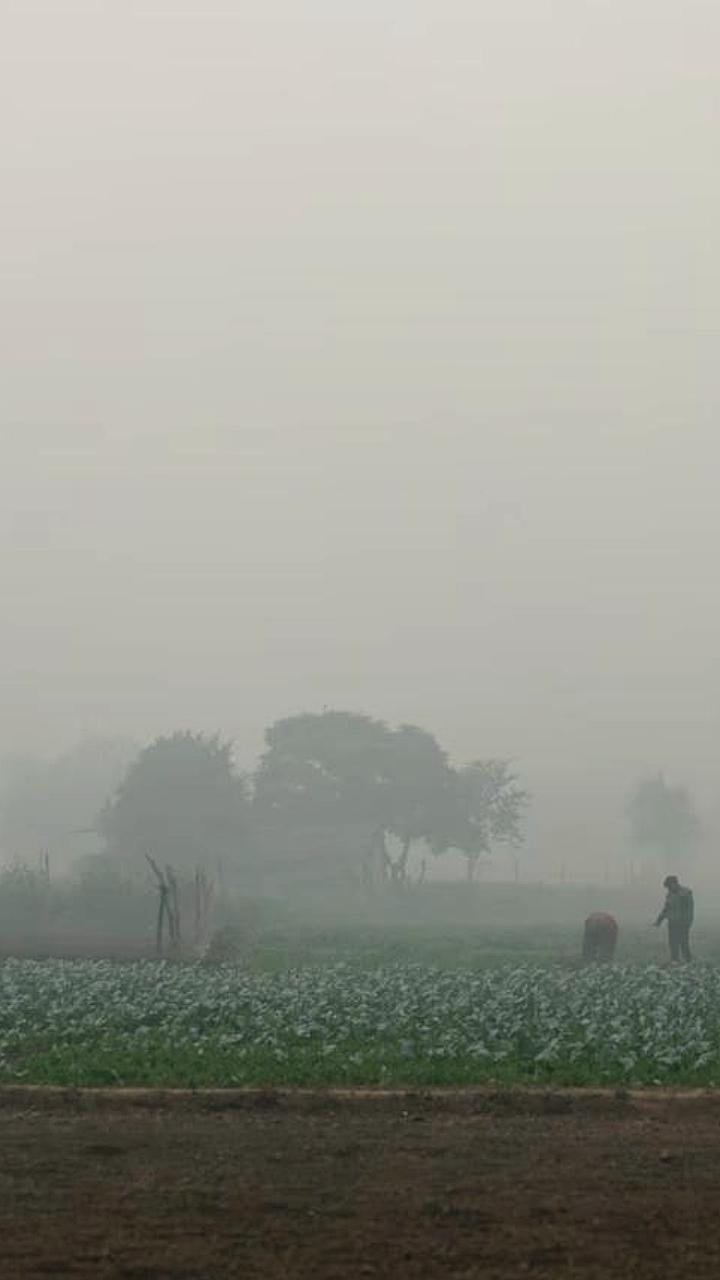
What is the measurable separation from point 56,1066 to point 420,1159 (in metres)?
7.23

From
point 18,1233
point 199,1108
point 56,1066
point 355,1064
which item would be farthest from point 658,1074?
point 18,1233

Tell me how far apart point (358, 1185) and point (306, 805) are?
8495cm

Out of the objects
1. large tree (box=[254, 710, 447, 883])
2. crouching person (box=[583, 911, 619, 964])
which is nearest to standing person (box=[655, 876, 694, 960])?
crouching person (box=[583, 911, 619, 964])

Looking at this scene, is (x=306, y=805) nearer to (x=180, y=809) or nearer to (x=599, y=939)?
(x=180, y=809)

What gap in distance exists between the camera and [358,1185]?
530 inches

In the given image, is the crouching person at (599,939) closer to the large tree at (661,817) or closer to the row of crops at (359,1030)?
the row of crops at (359,1030)

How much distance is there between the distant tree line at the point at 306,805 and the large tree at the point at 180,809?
52 mm

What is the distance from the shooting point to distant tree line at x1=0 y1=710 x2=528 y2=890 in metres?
87.0

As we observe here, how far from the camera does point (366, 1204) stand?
41.7 ft

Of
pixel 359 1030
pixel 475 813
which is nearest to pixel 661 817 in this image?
pixel 475 813

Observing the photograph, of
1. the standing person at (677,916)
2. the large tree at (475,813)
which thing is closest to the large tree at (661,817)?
the large tree at (475,813)

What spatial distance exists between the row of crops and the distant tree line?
182ft

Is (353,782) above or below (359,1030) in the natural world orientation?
above

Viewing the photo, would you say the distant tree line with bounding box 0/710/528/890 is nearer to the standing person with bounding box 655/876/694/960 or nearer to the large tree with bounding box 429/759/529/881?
the large tree with bounding box 429/759/529/881
